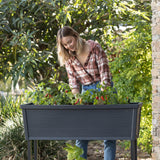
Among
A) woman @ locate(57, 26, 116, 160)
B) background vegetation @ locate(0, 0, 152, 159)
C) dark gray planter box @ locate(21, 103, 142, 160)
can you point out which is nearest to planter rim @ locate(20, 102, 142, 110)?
dark gray planter box @ locate(21, 103, 142, 160)

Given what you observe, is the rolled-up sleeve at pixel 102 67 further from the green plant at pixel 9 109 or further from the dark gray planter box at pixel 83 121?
the green plant at pixel 9 109

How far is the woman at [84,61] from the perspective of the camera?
232 cm

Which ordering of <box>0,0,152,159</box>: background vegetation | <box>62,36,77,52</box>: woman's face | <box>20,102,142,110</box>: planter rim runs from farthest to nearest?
<box>0,0,152,159</box>: background vegetation
<box>62,36,77,52</box>: woman's face
<box>20,102,142,110</box>: planter rim

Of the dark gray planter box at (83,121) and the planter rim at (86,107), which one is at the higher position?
the planter rim at (86,107)

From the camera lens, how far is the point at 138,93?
3689 millimetres

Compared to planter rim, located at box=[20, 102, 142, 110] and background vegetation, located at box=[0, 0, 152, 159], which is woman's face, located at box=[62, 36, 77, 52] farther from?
background vegetation, located at box=[0, 0, 152, 159]

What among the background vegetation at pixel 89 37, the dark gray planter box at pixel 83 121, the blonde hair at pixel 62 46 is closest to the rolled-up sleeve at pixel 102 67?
the blonde hair at pixel 62 46

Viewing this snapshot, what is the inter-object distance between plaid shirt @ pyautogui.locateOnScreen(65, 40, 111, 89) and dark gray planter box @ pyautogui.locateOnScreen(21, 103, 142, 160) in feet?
1.69

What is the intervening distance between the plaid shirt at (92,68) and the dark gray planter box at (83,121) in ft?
1.69

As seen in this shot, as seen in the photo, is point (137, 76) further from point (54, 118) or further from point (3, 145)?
point (54, 118)

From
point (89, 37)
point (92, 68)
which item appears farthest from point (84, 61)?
point (89, 37)

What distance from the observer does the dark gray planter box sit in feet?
5.90

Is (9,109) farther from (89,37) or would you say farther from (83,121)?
(83,121)

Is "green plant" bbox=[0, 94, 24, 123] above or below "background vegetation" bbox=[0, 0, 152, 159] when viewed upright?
below
